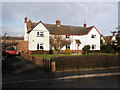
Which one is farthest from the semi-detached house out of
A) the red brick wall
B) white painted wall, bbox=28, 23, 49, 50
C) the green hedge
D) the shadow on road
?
the green hedge

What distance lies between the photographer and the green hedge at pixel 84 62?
12297 millimetres

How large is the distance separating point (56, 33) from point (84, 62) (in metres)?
17.3

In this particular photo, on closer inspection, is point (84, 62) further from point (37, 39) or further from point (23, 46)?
point (23, 46)

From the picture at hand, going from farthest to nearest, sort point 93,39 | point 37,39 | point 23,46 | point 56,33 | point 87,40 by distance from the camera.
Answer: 1. point 93,39
2. point 87,40
3. point 23,46
4. point 56,33
5. point 37,39

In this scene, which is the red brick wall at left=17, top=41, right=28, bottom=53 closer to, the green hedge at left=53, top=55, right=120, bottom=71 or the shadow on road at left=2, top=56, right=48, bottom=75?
the shadow on road at left=2, top=56, right=48, bottom=75

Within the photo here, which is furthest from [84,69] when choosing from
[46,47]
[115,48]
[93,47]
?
[93,47]

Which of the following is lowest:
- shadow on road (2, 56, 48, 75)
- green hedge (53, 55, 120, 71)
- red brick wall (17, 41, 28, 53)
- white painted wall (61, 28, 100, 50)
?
shadow on road (2, 56, 48, 75)

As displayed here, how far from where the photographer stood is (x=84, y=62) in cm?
1323

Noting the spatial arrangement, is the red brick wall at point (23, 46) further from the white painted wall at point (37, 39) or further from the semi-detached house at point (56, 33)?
the white painted wall at point (37, 39)

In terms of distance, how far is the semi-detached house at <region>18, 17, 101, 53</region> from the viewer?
28766 millimetres

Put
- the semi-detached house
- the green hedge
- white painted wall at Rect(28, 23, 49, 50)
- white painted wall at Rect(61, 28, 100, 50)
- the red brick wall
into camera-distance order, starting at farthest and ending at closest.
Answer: white painted wall at Rect(61, 28, 100, 50) < the red brick wall < the semi-detached house < white painted wall at Rect(28, 23, 49, 50) < the green hedge

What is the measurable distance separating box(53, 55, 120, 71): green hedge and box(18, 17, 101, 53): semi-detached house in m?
16.9

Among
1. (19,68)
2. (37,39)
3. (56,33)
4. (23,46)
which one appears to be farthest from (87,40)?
(19,68)

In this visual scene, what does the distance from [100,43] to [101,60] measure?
26585 mm
